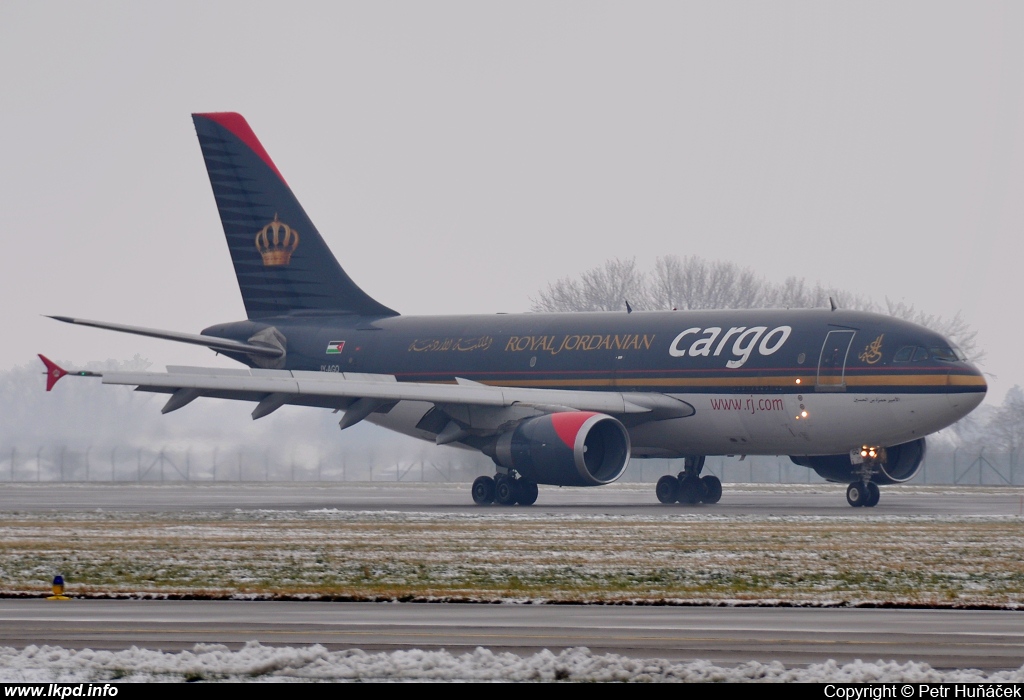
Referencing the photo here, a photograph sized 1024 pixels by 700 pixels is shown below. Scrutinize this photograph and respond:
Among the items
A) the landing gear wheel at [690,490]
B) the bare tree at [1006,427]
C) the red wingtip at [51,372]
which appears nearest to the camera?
the red wingtip at [51,372]

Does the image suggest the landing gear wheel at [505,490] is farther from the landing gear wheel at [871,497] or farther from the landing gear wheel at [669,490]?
the landing gear wheel at [871,497]

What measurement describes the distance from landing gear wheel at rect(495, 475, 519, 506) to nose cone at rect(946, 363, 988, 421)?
9480 millimetres

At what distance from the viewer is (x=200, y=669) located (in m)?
9.88

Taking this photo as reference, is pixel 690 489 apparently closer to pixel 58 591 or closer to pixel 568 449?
pixel 568 449

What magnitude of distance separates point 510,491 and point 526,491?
0.35 meters

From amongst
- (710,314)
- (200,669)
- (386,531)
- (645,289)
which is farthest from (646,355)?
(645,289)

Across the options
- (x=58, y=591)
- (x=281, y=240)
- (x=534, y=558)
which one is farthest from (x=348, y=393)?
(x=58, y=591)

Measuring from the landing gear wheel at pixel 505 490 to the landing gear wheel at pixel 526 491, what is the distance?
117 millimetres

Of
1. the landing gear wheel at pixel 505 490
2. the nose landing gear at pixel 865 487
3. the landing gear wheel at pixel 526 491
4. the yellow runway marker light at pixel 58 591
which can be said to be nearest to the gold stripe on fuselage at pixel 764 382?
the nose landing gear at pixel 865 487

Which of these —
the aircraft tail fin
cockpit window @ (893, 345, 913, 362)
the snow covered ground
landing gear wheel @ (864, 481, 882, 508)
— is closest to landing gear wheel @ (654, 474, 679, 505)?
landing gear wheel @ (864, 481, 882, 508)

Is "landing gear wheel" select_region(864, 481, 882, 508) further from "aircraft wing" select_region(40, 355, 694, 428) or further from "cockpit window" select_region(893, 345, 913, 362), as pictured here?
"aircraft wing" select_region(40, 355, 694, 428)

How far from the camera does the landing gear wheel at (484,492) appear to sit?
3493 cm

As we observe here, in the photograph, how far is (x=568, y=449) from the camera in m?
32.4
